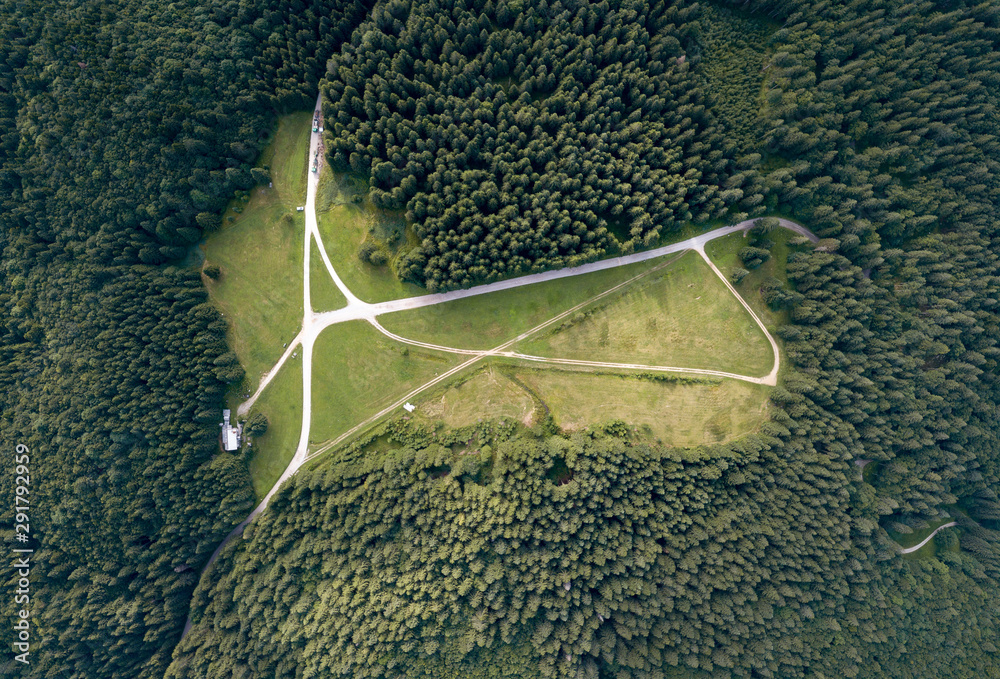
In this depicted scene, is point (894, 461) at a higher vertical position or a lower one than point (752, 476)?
lower

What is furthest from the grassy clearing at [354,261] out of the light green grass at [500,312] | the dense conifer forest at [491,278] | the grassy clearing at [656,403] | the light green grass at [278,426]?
the grassy clearing at [656,403]

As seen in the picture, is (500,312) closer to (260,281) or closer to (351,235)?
(351,235)

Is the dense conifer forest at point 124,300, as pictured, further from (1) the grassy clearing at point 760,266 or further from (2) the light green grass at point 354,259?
(1) the grassy clearing at point 760,266

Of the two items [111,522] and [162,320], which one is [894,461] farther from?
[111,522]

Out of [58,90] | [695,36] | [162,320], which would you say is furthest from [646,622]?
[58,90]

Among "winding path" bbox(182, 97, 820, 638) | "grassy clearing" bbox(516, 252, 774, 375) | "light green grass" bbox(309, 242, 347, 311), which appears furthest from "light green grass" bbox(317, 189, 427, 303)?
"grassy clearing" bbox(516, 252, 774, 375)

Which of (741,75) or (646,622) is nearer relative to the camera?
(646,622)

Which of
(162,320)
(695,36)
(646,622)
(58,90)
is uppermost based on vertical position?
(58,90)
